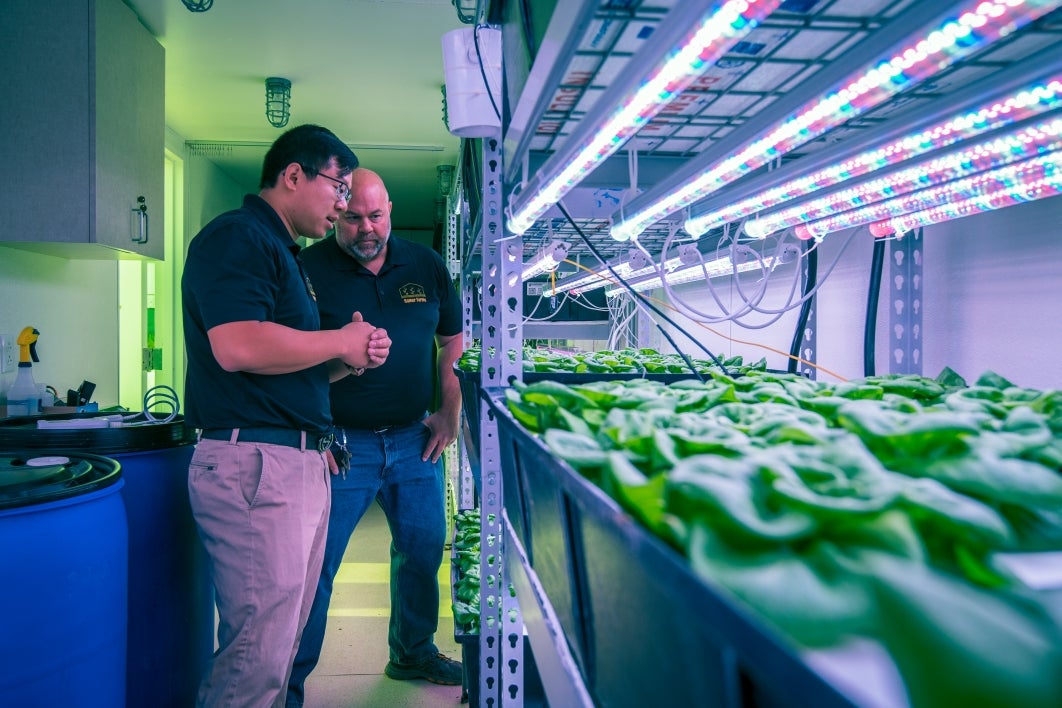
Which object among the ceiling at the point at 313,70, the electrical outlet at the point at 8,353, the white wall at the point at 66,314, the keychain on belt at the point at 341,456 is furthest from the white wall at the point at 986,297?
the white wall at the point at 66,314

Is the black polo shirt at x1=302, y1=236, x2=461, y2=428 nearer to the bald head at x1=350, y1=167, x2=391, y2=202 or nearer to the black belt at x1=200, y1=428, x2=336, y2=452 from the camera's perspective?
the bald head at x1=350, y1=167, x2=391, y2=202

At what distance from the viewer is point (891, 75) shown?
673 mm

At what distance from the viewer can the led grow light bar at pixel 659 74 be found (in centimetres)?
59

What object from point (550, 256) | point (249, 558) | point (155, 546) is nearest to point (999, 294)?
point (550, 256)

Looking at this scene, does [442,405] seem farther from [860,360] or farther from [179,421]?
[860,360]

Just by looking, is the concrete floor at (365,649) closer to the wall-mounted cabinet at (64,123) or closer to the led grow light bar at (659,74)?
the wall-mounted cabinet at (64,123)

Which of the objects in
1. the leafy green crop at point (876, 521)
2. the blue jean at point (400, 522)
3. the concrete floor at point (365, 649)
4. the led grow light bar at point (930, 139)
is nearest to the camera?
the leafy green crop at point (876, 521)

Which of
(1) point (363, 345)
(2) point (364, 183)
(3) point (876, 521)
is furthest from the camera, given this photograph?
(2) point (364, 183)

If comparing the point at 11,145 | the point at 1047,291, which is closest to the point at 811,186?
the point at 1047,291

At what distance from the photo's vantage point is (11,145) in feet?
8.13

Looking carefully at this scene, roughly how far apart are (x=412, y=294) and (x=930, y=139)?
1.96m

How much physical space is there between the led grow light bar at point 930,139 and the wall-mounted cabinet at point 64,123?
8.24 feet

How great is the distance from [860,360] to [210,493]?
169 cm

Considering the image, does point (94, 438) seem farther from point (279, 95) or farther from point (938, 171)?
point (279, 95)
